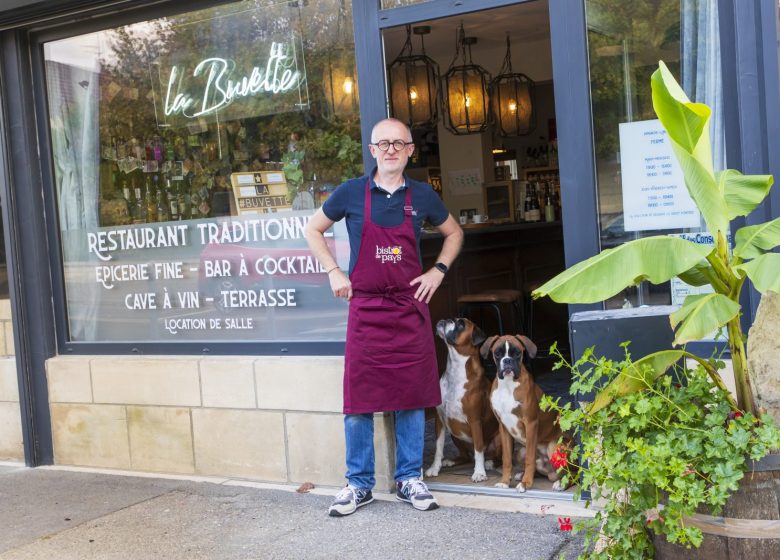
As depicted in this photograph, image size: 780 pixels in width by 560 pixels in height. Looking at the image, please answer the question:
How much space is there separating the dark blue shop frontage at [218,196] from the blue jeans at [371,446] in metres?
0.21

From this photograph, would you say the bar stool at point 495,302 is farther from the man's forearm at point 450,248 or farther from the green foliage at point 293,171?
the man's forearm at point 450,248

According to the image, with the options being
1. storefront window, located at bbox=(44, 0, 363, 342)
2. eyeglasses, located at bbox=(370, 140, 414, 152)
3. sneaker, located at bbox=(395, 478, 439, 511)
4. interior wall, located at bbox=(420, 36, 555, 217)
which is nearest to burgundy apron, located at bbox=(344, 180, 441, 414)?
eyeglasses, located at bbox=(370, 140, 414, 152)

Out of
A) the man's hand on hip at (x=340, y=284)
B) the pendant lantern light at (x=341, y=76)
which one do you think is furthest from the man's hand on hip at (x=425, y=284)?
the pendant lantern light at (x=341, y=76)

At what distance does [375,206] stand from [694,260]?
7.20 ft

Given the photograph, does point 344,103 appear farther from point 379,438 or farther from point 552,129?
point 552,129

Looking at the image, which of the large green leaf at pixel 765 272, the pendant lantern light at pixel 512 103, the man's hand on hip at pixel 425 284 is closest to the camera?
the large green leaf at pixel 765 272

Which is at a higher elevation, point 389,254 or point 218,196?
point 218,196

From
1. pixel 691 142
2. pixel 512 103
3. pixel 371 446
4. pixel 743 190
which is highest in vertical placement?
pixel 512 103

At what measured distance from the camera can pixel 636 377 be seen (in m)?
2.94

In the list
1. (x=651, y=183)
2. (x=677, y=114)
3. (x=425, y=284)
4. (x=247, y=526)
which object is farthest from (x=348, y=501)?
(x=677, y=114)

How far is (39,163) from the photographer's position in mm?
6281

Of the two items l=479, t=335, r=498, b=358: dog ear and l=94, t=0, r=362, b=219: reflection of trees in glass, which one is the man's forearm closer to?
l=479, t=335, r=498, b=358: dog ear

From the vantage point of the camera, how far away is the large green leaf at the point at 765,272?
2.61 meters

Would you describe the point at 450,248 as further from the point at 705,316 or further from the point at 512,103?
the point at 512,103
